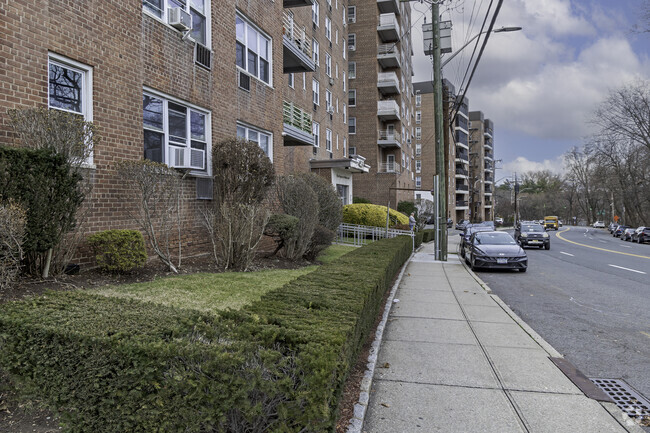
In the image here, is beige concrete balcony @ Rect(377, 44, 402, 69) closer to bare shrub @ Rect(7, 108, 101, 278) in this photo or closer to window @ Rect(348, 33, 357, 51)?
window @ Rect(348, 33, 357, 51)

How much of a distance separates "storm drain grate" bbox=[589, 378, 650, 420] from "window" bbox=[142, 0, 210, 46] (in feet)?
33.2

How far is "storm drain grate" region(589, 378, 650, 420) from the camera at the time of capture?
12.6 ft

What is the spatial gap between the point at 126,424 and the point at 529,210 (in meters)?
136

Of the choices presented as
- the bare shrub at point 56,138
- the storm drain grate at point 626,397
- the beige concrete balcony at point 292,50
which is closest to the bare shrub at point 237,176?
the bare shrub at point 56,138

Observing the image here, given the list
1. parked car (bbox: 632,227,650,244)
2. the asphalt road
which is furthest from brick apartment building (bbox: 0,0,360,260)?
parked car (bbox: 632,227,650,244)

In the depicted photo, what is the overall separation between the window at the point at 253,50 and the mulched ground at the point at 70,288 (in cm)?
631

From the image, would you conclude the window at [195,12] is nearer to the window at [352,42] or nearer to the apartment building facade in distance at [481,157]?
the window at [352,42]

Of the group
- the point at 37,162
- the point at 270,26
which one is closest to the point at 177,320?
the point at 37,162

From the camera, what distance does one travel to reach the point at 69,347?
8.95 ft

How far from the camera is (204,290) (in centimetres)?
626

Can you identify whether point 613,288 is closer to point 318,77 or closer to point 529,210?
point 318,77

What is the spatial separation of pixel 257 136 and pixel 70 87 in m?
6.60

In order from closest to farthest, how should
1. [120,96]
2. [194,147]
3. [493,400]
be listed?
1. [493,400]
2. [120,96]
3. [194,147]

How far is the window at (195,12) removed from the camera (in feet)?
31.1
